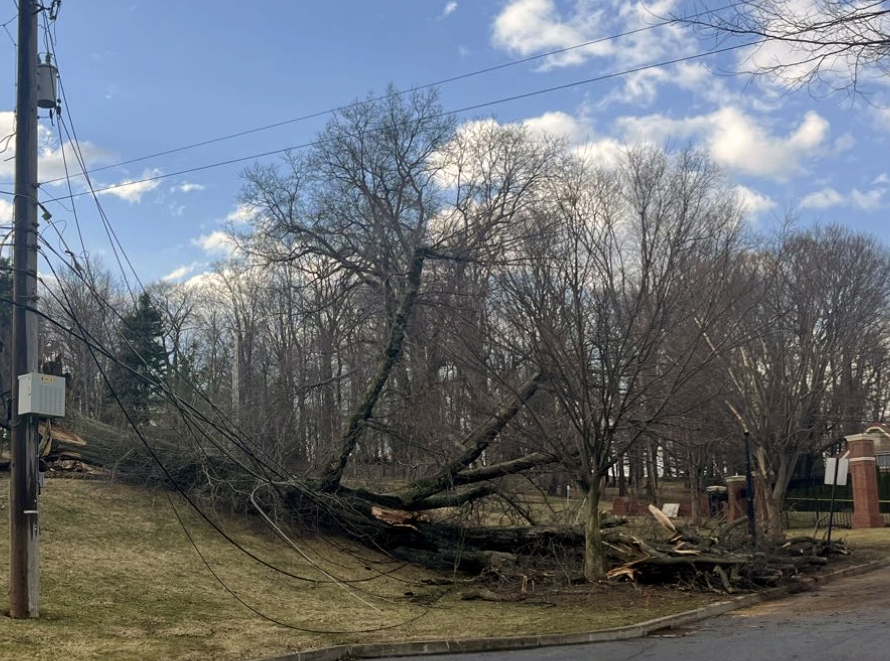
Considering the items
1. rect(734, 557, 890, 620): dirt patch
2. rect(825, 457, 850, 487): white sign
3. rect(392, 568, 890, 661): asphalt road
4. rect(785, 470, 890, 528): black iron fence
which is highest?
rect(825, 457, 850, 487): white sign

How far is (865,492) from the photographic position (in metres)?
31.6

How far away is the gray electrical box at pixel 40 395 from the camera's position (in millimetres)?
10164

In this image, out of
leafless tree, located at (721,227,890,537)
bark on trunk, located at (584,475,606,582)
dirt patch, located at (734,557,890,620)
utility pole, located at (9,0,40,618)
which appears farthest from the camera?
leafless tree, located at (721,227,890,537)

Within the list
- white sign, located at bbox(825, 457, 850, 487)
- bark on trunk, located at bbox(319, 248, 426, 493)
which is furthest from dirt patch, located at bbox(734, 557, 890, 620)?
bark on trunk, located at bbox(319, 248, 426, 493)

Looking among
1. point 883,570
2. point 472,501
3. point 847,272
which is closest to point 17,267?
point 472,501

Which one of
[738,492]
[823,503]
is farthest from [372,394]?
[823,503]

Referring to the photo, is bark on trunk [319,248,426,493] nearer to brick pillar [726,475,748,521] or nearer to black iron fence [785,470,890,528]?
black iron fence [785,470,890,528]

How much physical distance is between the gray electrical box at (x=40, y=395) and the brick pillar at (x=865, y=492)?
95.9 ft

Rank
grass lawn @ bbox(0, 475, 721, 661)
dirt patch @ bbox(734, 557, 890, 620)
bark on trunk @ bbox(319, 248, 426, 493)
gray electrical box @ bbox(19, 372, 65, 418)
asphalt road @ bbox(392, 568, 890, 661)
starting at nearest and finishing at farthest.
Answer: asphalt road @ bbox(392, 568, 890, 661)
grass lawn @ bbox(0, 475, 721, 661)
gray electrical box @ bbox(19, 372, 65, 418)
dirt patch @ bbox(734, 557, 890, 620)
bark on trunk @ bbox(319, 248, 426, 493)

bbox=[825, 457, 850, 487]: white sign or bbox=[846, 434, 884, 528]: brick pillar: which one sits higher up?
bbox=[825, 457, 850, 487]: white sign

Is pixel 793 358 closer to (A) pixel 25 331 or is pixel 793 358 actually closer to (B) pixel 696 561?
(B) pixel 696 561

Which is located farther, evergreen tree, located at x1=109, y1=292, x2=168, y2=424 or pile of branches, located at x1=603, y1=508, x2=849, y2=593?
evergreen tree, located at x1=109, y1=292, x2=168, y2=424

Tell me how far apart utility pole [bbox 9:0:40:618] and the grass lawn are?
55 cm

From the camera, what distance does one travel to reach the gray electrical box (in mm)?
10164
